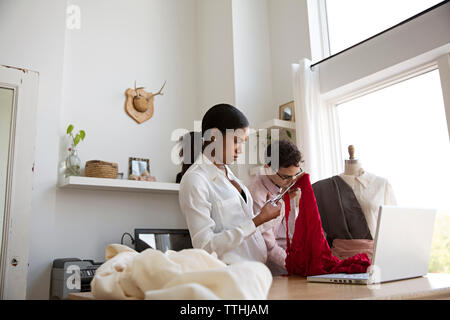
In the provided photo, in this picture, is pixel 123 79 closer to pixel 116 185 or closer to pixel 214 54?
pixel 214 54

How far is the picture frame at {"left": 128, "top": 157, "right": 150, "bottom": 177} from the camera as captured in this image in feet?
10.6

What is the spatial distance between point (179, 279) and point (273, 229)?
1203 millimetres

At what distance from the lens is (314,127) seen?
113 inches

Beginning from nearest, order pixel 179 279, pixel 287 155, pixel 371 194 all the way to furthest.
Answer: pixel 179 279
pixel 287 155
pixel 371 194

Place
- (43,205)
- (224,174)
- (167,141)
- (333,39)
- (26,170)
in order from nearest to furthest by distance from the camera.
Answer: (224,174) → (26,170) → (43,205) → (333,39) → (167,141)

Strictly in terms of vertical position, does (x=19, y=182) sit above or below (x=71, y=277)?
above

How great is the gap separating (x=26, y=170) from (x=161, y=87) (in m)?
1.49

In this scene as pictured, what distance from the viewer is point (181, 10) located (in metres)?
3.94

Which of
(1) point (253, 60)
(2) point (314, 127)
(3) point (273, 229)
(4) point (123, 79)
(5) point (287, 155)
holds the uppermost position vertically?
(1) point (253, 60)

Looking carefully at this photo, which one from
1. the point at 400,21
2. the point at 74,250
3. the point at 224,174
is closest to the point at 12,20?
the point at 74,250

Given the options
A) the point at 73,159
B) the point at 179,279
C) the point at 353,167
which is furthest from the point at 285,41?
the point at 179,279

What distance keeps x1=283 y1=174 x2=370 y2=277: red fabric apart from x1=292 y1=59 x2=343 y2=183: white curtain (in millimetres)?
1231

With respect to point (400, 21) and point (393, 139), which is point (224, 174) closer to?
point (393, 139)

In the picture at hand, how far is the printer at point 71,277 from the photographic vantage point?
2473mm
